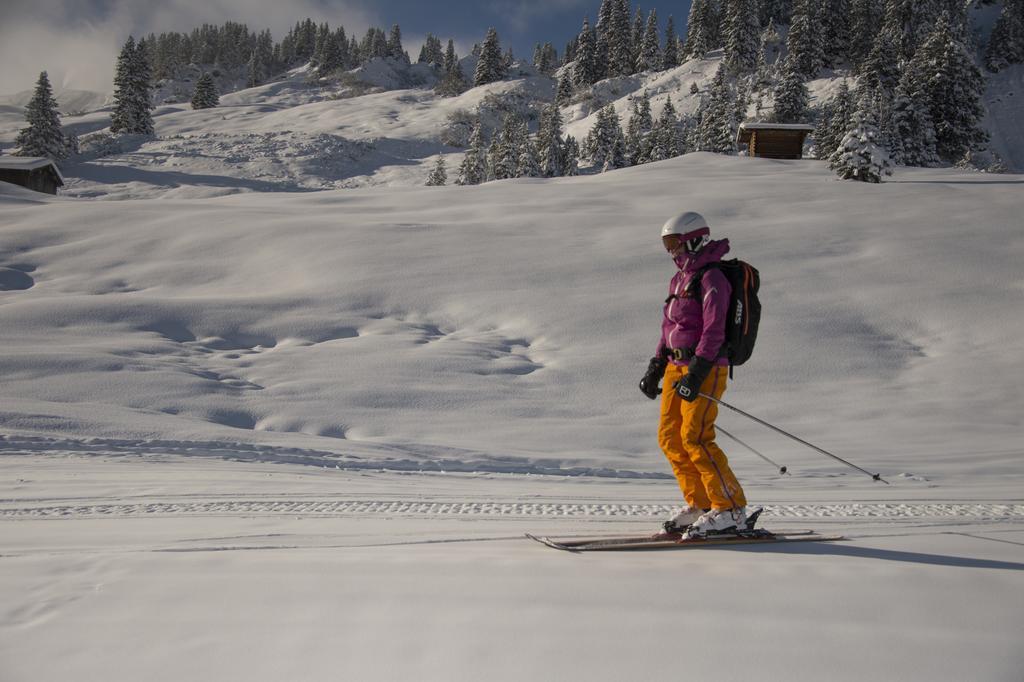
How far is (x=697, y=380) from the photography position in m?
3.75

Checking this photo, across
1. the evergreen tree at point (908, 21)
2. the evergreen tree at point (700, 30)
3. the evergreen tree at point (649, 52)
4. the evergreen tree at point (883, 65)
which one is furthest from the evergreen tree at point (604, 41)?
the evergreen tree at point (883, 65)

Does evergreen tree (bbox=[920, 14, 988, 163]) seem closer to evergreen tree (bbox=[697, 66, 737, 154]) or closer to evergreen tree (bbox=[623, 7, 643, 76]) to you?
evergreen tree (bbox=[697, 66, 737, 154])

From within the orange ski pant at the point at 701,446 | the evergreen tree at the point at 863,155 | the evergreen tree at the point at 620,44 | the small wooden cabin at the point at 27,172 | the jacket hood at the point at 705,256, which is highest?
the evergreen tree at the point at 620,44

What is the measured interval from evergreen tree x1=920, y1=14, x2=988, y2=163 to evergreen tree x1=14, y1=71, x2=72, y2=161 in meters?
64.3

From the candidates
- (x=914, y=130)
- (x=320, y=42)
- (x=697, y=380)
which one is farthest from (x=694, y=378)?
(x=320, y=42)

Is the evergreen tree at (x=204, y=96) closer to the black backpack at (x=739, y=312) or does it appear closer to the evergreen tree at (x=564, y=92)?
the evergreen tree at (x=564, y=92)

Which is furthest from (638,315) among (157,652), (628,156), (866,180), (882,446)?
(628,156)

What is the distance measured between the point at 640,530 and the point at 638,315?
306 inches

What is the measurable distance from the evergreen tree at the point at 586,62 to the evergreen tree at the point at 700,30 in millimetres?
12739

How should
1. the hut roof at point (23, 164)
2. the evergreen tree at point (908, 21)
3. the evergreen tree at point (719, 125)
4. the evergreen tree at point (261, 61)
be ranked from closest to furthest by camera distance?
the hut roof at point (23, 164), the evergreen tree at point (719, 125), the evergreen tree at point (908, 21), the evergreen tree at point (261, 61)

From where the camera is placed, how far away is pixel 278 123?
3041 inches

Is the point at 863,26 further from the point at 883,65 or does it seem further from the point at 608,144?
the point at 608,144

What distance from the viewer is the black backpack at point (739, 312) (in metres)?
3.85

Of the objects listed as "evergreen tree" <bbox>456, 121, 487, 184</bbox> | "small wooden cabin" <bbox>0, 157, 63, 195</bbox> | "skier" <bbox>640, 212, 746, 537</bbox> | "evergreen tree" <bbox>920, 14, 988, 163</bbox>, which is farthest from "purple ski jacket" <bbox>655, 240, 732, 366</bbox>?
"evergreen tree" <bbox>456, 121, 487, 184</bbox>
